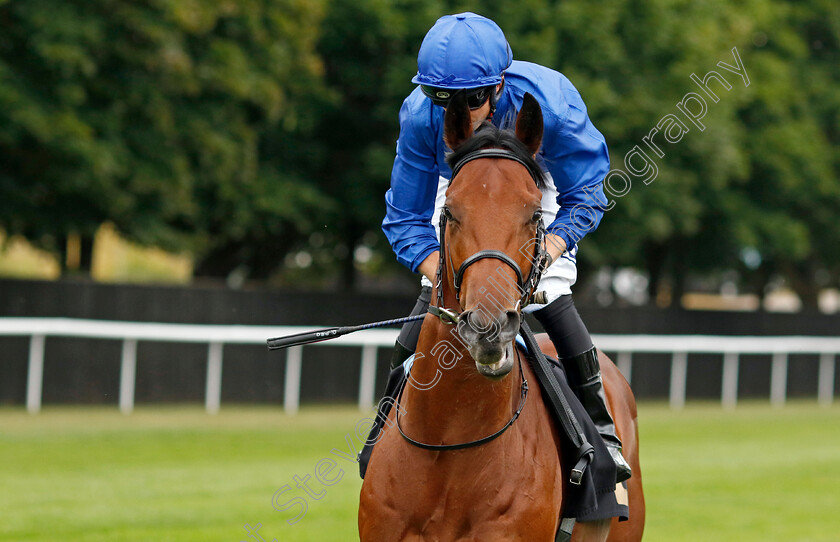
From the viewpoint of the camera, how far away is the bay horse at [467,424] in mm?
3199

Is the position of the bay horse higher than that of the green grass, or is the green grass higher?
the bay horse

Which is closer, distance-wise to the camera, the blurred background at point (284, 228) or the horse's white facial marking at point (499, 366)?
the horse's white facial marking at point (499, 366)

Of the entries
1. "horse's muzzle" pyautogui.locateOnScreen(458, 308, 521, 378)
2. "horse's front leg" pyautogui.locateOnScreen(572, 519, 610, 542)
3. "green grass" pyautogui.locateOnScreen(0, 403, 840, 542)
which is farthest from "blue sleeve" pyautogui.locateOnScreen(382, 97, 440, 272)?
"green grass" pyautogui.locateOnScreen(0, 403, 840, 542)

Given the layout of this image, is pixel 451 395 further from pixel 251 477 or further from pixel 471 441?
pixel 251 477

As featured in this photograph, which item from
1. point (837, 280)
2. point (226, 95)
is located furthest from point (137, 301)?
point (837, 280)

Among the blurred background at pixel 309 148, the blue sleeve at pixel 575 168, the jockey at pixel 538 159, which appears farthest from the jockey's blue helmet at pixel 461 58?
the blurred background at pixel 309 148

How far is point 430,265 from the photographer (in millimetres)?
3705

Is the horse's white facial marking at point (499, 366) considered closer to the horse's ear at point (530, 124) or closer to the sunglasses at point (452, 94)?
the horse's ear at point (530, 124)

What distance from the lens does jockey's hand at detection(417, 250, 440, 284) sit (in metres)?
3.67

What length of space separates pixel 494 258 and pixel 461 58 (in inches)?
32.0

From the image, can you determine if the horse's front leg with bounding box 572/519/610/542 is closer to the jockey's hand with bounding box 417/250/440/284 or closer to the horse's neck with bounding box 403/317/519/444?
the horse's neck with bounding box 403/317/519/444

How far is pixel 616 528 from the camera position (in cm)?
484

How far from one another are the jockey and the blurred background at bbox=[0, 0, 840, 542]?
3323mm

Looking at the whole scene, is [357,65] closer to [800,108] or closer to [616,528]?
[800,108]
